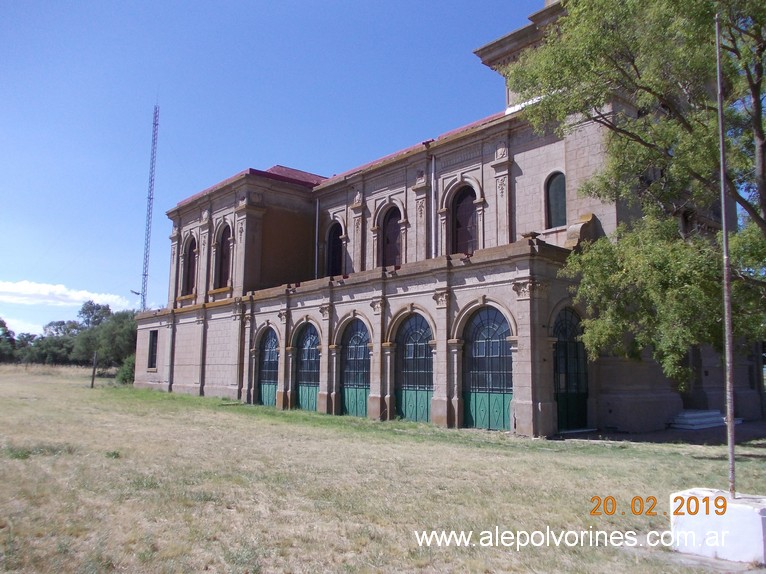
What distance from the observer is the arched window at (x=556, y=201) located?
24094 mm

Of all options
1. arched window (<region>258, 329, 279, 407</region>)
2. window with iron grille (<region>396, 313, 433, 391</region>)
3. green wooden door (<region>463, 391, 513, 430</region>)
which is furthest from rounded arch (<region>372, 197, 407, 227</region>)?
green wooden door (<region>463, 391, 513, 430</region>)

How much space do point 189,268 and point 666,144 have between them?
113ft

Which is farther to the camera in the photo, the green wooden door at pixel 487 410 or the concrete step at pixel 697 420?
the concrete step at pixel 697 420

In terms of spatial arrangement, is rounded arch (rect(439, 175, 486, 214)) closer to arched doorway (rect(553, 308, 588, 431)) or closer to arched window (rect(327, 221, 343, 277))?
arched doorway (rect(553, 308, 588, 431))

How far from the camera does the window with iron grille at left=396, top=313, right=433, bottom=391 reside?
77.6 ft

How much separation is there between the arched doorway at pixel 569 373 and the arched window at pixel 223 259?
2365 centimetres

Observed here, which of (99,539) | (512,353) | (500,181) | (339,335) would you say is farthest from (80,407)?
(99,539)

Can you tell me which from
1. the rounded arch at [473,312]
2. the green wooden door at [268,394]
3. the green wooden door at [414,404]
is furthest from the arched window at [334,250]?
the rounded arch at [473,312]

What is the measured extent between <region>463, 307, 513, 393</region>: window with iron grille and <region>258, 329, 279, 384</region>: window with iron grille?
13005 mm

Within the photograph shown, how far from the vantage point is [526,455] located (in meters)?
15.1

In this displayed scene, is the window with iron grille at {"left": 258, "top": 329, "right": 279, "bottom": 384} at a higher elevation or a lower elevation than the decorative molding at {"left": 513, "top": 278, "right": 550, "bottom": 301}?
lower

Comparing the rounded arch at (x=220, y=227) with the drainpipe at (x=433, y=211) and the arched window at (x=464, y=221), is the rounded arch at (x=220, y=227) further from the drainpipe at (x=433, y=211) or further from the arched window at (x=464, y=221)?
the arched window at (x=464, y=221)

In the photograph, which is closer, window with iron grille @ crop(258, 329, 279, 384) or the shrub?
window with iron grille @ crop(258, 329, 279, 384)

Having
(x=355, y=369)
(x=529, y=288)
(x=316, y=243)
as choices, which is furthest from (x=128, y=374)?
(x=529, y=288)
